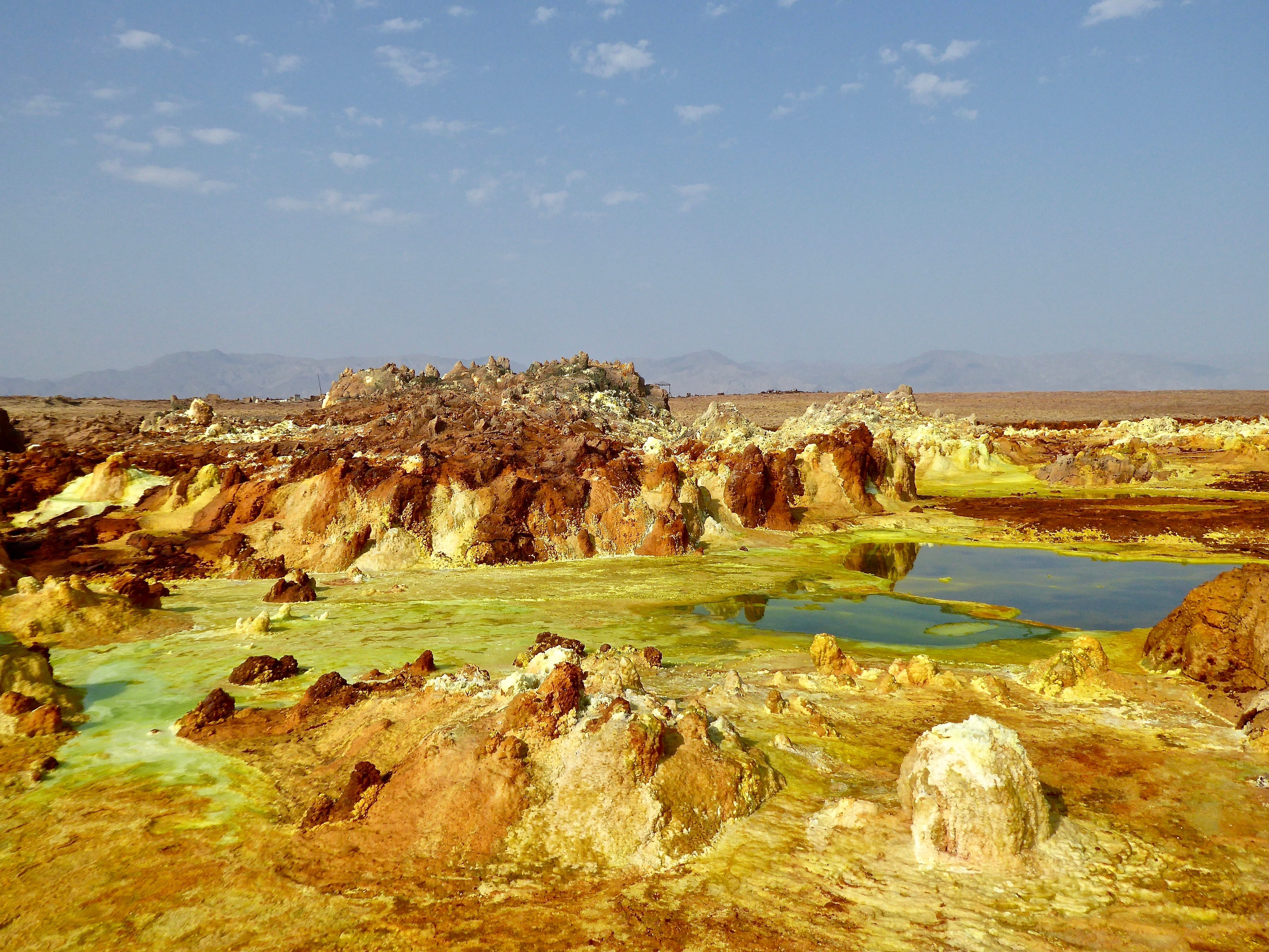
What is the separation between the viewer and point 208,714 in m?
7.66

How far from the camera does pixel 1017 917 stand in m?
4.81

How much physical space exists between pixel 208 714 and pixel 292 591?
5.85 m

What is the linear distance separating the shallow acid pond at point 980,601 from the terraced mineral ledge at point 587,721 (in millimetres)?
131

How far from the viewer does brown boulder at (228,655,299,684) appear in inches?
354

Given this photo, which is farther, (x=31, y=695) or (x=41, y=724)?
(x=31, y=695)

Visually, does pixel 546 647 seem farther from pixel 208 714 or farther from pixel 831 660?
pixel 208 714

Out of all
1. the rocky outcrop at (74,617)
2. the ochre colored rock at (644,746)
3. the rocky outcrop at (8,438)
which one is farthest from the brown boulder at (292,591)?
the rocky outcrop at (8,438)

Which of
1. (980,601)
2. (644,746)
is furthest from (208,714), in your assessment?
(980,601)

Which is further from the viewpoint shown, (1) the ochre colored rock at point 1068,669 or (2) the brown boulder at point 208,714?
(1) the ochre colored rock at point 1068,669

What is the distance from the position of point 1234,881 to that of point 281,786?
7.14 metres

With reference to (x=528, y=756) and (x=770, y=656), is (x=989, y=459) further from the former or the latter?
(x=528, y=756)

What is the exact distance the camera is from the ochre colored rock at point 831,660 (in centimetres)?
927

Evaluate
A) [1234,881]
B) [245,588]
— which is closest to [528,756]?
[1234,881]

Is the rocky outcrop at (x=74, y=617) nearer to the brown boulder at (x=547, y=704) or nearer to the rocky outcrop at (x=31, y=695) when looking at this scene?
the rocky outcrop at (x=31, y=695)
